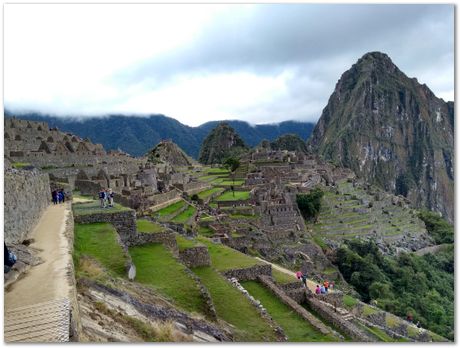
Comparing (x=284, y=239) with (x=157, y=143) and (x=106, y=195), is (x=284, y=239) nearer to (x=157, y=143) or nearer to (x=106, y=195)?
(x=106, y=195)

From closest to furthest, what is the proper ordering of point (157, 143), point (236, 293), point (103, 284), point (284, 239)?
1. point (103, 284)
2. point (236, 293)
3. point (284, 239)
4. point (157, 143)

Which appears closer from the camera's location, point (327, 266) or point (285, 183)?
point (327, 266)

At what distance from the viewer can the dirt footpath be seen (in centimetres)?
646

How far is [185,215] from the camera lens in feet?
97.8

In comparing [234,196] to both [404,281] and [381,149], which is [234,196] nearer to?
[404,281]

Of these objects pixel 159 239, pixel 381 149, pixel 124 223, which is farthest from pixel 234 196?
pixel 381 149

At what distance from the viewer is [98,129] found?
50.9 metres

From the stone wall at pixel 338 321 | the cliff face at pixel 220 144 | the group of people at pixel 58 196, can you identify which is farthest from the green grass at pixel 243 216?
the cliff face at pixel 220 144

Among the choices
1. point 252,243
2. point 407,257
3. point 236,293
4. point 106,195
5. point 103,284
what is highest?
point 106,195

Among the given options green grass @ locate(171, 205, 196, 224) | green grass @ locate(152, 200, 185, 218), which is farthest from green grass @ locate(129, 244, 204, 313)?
green grass @ locate(171, 205, 196, 224)

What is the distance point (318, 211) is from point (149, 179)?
19896 mm

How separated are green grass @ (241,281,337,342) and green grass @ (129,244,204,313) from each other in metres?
2.73

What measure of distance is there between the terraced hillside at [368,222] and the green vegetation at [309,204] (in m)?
1.18

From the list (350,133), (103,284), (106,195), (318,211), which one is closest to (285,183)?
(318,211)
